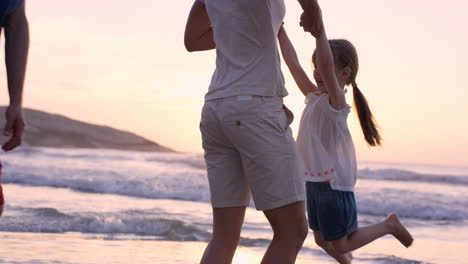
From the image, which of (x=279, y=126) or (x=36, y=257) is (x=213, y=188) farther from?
(x=36, y=257)

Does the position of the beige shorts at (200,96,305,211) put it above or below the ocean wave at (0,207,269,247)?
above

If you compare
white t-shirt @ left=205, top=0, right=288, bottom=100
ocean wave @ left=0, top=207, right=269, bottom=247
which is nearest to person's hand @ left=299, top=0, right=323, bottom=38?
white t-shirt @ left=205, top=0, right=288, bottom=100

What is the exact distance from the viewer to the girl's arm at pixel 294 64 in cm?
357

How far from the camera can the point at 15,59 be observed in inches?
88.7

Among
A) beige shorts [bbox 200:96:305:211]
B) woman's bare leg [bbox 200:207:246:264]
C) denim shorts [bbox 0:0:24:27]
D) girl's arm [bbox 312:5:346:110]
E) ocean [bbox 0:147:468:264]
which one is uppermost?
denim shorts [bbox 0:0:24:27]

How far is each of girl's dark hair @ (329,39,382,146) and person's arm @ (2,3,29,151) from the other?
7.03 feet

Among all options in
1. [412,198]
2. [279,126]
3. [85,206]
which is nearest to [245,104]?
[279,126]

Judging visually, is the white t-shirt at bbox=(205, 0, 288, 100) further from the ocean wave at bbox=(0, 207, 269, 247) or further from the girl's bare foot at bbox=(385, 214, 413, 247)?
the ocean wave at bbox=(0, 207, 269, 247)

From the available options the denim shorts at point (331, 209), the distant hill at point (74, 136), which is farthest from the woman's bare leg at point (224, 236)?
the distant hill at point (74, 136)

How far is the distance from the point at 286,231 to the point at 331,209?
3.97ft

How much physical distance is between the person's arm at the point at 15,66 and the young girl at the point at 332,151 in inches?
64.6

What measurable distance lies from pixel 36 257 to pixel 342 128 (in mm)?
3221

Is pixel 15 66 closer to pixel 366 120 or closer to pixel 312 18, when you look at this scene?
pixel 312 18

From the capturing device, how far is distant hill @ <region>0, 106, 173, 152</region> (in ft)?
133
